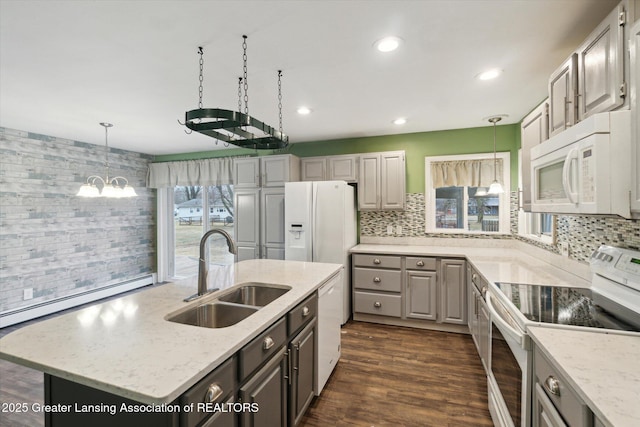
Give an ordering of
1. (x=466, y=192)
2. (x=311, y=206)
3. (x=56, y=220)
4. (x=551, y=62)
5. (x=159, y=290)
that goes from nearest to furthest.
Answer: (x=159, y=290) < (x=551, y=62) < (x=311, y=206) < (x=466, y=192) < (x=56, y=220)

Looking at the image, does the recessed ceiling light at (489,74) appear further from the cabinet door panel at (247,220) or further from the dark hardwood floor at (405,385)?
the cabinet door panel at (247,220)

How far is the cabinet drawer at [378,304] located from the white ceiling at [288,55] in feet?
7.00

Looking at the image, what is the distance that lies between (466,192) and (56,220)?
5.71 metres

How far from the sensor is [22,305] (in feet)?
12.4

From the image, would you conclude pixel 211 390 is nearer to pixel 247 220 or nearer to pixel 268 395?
pixel 268 395

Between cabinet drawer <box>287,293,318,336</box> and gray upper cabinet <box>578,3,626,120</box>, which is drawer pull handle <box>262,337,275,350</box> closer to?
cabinet drawer <box>287,293,318,336</box>

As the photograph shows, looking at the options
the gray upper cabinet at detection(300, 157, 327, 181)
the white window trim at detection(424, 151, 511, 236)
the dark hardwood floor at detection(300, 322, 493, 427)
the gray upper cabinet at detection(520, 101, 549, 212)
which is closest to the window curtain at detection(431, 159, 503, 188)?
the white window trim at detection(424, 151, 511, 236)

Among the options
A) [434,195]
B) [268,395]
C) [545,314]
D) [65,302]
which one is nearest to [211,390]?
[268,395]

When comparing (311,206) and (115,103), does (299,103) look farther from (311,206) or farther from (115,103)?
(115,103)

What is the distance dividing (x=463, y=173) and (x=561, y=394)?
3.15m

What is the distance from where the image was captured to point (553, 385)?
108cm

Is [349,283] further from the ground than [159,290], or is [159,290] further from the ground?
[159,290]

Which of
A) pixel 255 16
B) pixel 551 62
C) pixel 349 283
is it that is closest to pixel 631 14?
pixel 551 62

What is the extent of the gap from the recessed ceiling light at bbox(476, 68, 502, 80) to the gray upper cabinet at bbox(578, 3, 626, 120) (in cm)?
72
